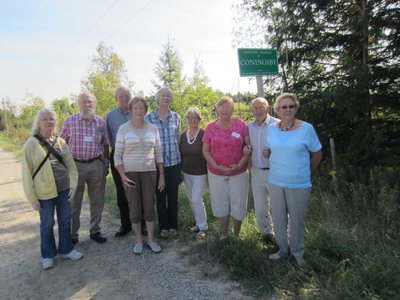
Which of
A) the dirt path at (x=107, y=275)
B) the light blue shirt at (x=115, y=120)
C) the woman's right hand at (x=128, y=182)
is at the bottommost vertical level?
the dirt path at (x=107, y=275)

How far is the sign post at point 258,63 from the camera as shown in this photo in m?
5.16

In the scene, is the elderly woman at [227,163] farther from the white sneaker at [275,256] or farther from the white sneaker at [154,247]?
the white sneaker at [154,247]

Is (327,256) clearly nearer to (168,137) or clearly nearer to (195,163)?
→ (195,163)

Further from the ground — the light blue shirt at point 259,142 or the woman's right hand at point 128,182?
the light blue shirt at point 259,142

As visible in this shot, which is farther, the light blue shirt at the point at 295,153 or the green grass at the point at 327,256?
the light blue shirt at the point at 295,153

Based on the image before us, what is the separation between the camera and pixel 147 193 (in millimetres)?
4254

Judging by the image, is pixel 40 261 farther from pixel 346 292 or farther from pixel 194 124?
pixel 346 292

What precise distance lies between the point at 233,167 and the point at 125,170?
4.41 ft

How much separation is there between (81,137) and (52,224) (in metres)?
1.14

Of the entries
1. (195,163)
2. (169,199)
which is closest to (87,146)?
(169,199)

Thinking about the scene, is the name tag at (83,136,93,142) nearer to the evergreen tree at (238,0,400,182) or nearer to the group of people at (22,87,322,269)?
the group of people at (22,87,322,269)

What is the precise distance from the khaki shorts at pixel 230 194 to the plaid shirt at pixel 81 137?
5.23ft

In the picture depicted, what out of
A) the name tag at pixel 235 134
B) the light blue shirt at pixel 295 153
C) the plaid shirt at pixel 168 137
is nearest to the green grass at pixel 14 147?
the plaid shirt at pixel 168 137

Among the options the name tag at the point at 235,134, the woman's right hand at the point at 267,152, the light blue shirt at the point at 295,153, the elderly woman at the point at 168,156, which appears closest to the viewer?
the light blue shirt at the point at 295,153
